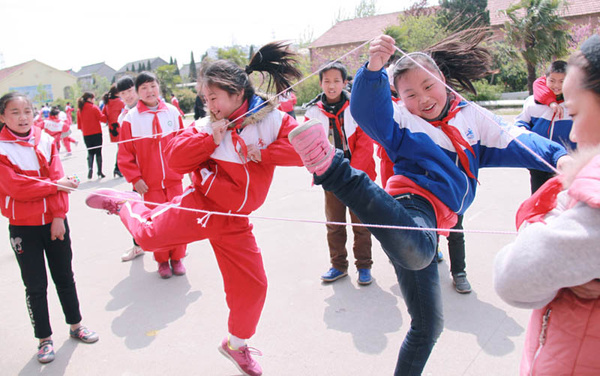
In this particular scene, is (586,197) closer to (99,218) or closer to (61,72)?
(99,218)

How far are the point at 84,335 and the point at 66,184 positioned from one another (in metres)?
1.15

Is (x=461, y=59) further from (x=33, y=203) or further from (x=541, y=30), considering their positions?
(x=541, y=30)

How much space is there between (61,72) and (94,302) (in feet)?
245

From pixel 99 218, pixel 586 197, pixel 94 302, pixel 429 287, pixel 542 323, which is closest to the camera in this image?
pixel 586 197

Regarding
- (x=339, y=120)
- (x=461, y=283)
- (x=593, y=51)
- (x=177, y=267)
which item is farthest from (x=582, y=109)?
(x=177, y=267)

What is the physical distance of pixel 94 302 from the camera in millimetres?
3920

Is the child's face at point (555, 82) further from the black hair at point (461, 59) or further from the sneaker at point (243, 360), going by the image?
the sneaker at point (243, 360)

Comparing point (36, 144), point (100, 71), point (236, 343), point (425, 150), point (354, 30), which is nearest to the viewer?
point (425, 150)

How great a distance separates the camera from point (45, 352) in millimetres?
3059

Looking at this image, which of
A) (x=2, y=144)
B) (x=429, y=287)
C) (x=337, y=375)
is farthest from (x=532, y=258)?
(x=2, y=144)

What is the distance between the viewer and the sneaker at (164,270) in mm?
4367

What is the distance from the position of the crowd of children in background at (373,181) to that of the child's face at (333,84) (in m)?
0.02

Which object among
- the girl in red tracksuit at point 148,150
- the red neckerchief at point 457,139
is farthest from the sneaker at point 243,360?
the red neckerchief at point 457,139

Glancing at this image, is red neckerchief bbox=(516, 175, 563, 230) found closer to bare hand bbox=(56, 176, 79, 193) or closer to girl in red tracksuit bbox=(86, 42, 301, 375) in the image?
girl in red tracksuit bbox=(86, 42, 301, 375)
